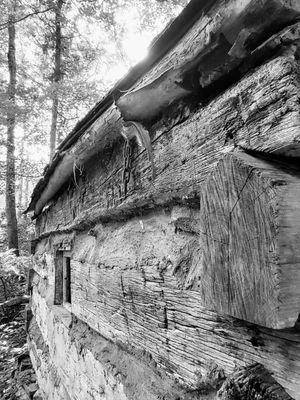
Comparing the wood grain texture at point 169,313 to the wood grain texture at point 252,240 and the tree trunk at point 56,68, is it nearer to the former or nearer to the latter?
the wood grain texture at point 252,240

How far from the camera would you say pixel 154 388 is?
110cm

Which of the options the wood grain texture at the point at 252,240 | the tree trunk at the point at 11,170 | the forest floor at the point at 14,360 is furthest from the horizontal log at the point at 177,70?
the tree trunk at the point at 11,170

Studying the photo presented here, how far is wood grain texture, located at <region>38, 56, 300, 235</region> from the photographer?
69 cm

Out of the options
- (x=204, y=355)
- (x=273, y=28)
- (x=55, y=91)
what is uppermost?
(x=55, y=91)

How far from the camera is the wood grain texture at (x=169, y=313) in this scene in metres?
0.71

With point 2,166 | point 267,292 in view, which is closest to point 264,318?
point 267,292

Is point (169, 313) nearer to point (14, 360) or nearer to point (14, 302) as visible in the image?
point (14, 360)

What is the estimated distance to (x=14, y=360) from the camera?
4.75 meters

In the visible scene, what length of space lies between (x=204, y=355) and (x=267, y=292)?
450 mm

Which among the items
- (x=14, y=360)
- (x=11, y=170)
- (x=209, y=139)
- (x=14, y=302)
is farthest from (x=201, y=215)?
(x=11, y=170)

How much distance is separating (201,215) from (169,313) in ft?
1.67

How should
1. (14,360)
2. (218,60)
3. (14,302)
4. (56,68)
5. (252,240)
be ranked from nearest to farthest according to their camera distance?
(252,240)
(218,60)
(14,360)
(14,302)
(56,68)

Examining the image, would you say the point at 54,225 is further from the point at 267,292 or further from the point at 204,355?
the point at 267,292

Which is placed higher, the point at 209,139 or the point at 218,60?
the point at 218,60
